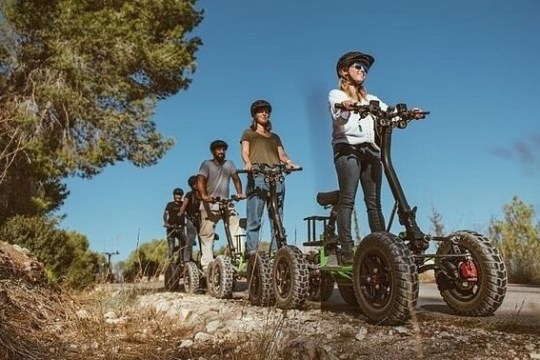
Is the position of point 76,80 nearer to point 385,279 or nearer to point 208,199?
point 208,199

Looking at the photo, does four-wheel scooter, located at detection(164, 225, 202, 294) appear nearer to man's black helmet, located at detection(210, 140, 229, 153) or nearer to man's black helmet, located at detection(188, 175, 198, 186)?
man's black helmet, located at detection(188, 175, 198, 186)

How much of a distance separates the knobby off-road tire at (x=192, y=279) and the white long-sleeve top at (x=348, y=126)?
4442 mm

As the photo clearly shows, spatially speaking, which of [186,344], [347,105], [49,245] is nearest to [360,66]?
[347,105]

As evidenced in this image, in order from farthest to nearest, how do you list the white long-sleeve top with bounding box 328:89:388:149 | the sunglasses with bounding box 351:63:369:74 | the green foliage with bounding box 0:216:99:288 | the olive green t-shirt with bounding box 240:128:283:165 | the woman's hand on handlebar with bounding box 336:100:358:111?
the green foliage with bounding box 0:216:99:288, the olive green t-shirt with bounding box 240:128:283:165, the sunglasses with bounding box 351:63:369:74, the white long-sleeve top with bounding box 328:89:388:149, the woman's hand on handlebar with bounding box 336:100:358:111

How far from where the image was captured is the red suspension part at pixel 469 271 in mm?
4086

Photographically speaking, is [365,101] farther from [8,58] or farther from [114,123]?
[8,58]

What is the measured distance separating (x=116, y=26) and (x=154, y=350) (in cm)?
1273

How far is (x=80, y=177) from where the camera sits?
15.7 meters

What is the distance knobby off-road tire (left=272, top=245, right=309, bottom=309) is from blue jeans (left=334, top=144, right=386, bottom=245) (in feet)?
1.41

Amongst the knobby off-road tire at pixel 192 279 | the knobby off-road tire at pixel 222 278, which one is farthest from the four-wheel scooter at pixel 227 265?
the knobby off-road tire at pixel 192 279

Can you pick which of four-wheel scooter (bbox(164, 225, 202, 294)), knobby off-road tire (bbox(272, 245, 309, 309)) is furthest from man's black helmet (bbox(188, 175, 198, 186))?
knobby off-road tire (bbox(272, 245, 309, 309))

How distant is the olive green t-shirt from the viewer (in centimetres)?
687

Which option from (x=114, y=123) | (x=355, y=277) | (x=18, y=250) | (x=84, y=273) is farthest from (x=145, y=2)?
(x=355, y=277)

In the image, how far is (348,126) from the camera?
4.76 m
